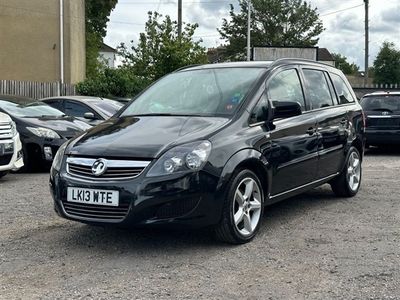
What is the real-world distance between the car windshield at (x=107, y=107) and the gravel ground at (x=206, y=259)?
5.13 meters

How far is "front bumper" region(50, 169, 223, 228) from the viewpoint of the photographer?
14.9ft

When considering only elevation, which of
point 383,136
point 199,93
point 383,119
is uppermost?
point 199,93

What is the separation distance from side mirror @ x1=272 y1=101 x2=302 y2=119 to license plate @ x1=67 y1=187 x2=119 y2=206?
1.89 metres

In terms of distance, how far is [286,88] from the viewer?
239 inches

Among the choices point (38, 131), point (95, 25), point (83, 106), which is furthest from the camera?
point (95, 25)

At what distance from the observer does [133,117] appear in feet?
18.7

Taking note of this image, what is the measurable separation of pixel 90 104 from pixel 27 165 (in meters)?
2.46

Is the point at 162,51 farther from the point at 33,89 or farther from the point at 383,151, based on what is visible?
the point at 383,151

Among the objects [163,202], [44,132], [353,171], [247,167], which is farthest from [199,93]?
[44,132]

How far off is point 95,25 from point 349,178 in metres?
35.7

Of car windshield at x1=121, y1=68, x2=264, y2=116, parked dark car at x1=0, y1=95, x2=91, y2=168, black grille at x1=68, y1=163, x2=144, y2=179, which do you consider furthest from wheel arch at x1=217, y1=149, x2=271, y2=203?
parked dark car at x1=0, y1=95, x2=91, y2=168

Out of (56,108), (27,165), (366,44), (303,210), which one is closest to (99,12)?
(366,44)

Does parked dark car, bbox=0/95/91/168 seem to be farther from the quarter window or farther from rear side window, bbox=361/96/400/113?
rear side window, bbox=361/96/400/113

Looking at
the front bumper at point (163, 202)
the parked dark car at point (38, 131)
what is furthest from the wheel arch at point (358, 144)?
the parked dark car at point (38, 131)
